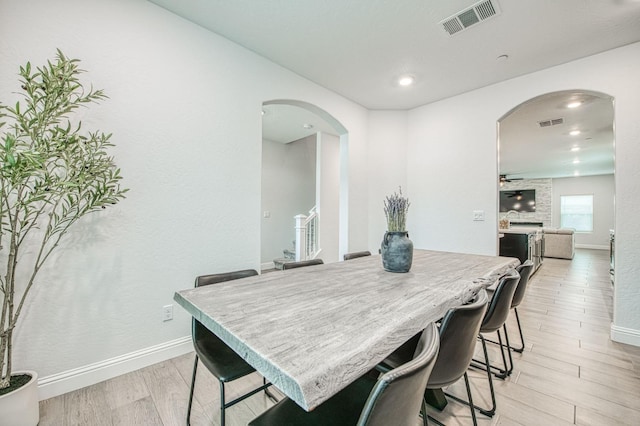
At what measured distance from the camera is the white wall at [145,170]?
166cm

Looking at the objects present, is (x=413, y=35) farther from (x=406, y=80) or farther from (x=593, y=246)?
(x=593, y=246)

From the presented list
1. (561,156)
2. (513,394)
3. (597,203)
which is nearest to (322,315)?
(513,394)

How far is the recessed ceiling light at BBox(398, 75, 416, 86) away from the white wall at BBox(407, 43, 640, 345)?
769 mm

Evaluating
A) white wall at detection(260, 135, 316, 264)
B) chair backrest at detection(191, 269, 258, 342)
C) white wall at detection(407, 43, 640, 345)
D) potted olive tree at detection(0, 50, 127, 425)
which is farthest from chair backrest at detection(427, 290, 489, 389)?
white wall at detection(260, 135, 316, 264)

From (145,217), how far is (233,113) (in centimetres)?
118

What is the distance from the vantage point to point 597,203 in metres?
9.34

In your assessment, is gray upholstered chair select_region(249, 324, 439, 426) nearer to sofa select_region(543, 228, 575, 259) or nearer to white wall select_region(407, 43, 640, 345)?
white wall select_region(407, 43, 640, 345)

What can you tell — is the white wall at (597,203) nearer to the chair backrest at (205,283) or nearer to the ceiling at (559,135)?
the ceiling at (559,135)

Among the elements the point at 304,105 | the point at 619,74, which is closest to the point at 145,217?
the point at 304,105

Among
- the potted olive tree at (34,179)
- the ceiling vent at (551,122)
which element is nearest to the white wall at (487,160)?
the ceiling vent at (551,122)

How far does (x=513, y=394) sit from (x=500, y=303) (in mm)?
651

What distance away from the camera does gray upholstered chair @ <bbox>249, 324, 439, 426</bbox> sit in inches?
23.4

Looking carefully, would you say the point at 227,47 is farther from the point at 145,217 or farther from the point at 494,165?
the point at 494,165

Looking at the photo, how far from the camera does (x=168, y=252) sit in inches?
82.5
